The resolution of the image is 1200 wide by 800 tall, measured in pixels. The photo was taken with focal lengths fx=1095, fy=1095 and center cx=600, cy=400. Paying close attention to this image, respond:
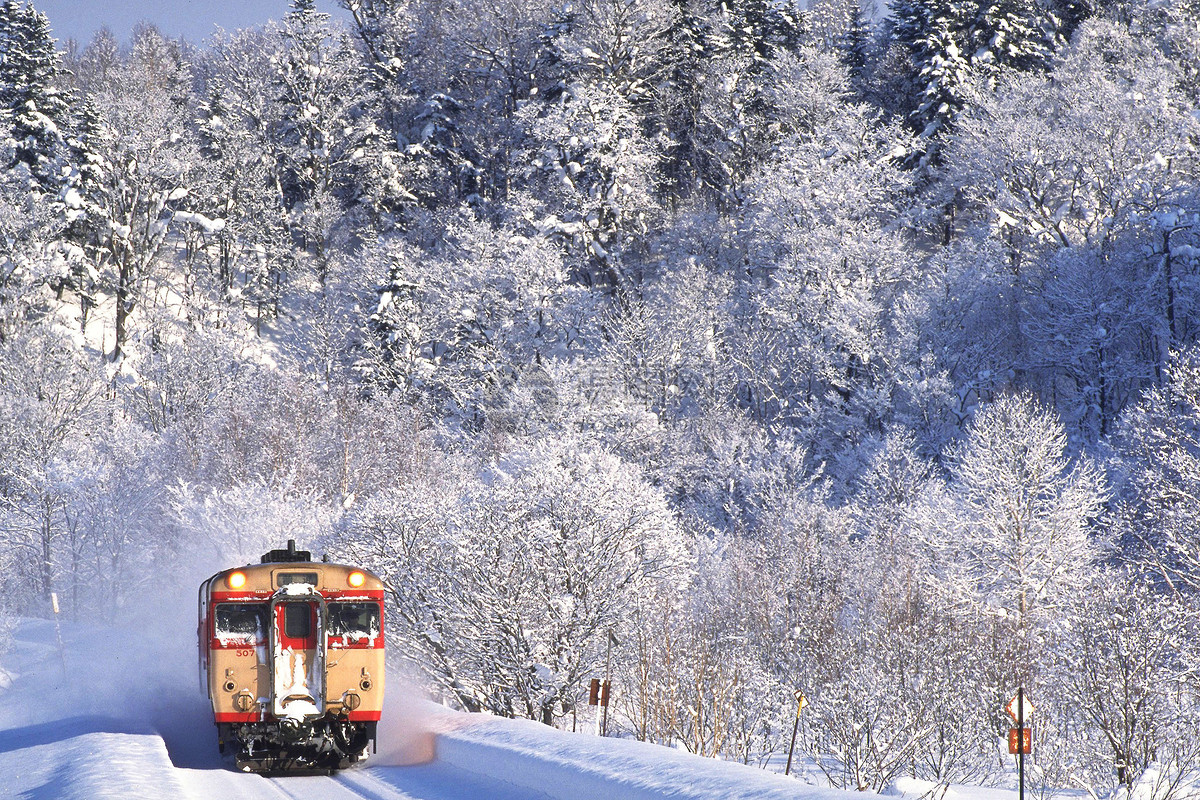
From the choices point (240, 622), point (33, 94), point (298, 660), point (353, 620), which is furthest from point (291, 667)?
point (33, 94)

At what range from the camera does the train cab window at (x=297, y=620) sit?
1527 centimetres

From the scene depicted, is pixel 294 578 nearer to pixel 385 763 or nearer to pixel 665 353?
pixel 385 763

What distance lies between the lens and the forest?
74.6 ft

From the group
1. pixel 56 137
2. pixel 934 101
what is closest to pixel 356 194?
pixel 56 137

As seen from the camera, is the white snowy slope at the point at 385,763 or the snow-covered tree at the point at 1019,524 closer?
the white snowy slope at the point at 385,763

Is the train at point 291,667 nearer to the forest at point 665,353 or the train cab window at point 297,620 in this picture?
the train cab window at point 297,620

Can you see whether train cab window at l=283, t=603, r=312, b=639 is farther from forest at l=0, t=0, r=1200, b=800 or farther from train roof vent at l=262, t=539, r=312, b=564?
forest at l=0, t=0, r=1200, b=800

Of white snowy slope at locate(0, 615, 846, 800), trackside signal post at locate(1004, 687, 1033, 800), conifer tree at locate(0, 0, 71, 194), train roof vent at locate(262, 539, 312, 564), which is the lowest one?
white snowy slope at locate(0, 615, 846, 800)

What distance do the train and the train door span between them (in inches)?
0.5

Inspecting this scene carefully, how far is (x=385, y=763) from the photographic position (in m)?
15.6

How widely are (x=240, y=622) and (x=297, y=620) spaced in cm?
76

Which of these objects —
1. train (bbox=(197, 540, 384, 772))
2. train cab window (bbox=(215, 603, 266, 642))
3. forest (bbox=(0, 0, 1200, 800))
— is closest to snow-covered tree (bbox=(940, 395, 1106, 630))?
forest (bbox=(0, 0, 1200, 800))

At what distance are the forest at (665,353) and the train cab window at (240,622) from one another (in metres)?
6.13

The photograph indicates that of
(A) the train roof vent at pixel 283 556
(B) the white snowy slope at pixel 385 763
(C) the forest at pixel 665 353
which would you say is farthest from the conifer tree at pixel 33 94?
(A) the train roof vent at pixel 283 556
